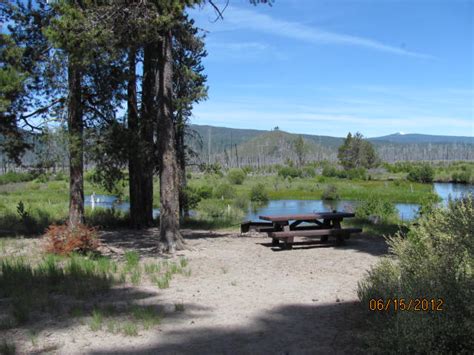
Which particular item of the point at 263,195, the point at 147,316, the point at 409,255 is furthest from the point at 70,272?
the point at 263,195

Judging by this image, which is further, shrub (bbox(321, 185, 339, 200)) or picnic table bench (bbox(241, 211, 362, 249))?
shrub (bbox(321, 185, 339, 200))

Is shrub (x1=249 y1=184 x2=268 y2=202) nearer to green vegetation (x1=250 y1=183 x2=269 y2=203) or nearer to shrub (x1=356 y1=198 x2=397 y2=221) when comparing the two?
green vegetation (x1=250 y1=183 x2=269 y2=203)

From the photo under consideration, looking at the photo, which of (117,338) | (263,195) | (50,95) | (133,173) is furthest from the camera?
(263,195)

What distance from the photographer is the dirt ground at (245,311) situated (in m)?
4.75

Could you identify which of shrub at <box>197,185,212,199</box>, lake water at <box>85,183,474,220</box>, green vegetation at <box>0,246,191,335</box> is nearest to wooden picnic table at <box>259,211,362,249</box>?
green vegetation at <box>0,246,191,335</box>

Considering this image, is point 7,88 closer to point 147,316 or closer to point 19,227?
point 19,227

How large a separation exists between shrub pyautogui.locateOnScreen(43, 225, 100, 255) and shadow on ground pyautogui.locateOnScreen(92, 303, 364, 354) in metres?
5.41

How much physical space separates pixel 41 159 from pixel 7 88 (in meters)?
2.42

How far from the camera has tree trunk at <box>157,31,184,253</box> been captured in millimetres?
10391

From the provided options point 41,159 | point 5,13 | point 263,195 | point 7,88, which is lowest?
point 263,195

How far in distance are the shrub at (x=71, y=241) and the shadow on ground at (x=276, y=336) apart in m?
5.41

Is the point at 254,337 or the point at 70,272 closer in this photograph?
the point at 254,337

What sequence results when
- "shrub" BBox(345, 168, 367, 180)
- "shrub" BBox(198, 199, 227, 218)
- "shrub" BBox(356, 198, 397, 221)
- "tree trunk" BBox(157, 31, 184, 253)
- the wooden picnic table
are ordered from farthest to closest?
1. "shrub" BBox(345, 168, 367, 180)
2. "shrub" BBox(356, 198, 397, 221)
3. "shrub" BBox(198, 199, 227, 218)
4. the wooden picnic table
5. "tree trunk" BBox(157, 31, 184, 253)

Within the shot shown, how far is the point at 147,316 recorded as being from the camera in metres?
5.47
